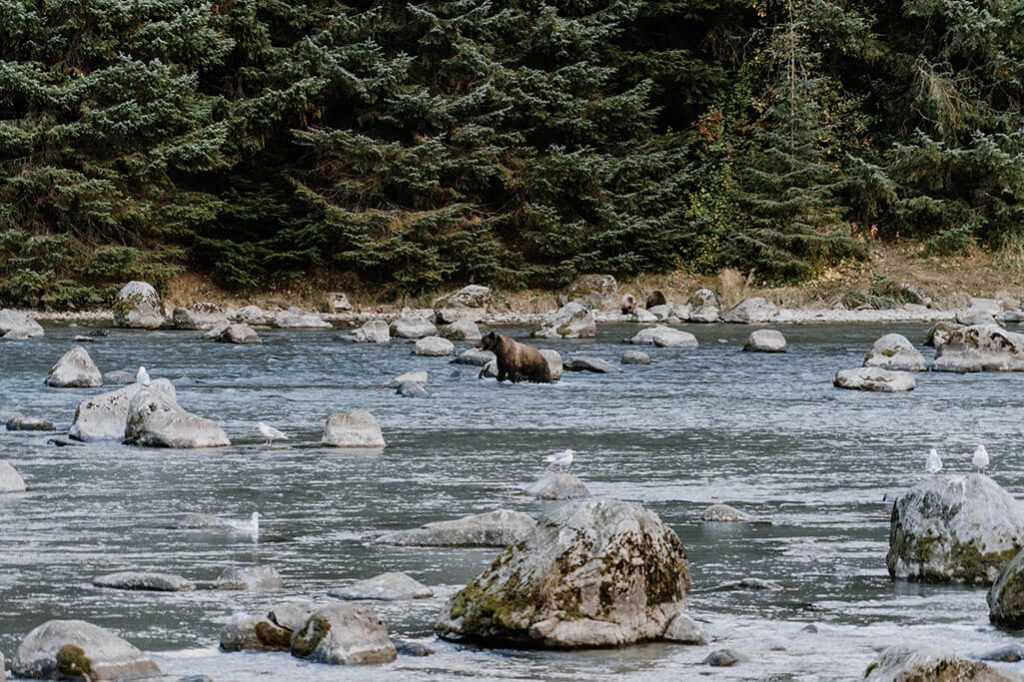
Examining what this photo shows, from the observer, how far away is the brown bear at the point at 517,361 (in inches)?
784

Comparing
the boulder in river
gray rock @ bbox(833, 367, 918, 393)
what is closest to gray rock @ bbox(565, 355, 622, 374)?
gray rock @ bbox(833, 367, 918, 393)

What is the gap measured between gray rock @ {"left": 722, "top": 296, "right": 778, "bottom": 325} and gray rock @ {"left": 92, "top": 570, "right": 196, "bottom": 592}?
83.1ft

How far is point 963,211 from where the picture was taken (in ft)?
120

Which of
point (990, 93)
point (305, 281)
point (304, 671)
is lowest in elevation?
point (304, 671)

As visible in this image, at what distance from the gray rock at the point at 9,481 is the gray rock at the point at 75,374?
26.7 feet

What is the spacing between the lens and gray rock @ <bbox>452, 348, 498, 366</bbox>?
2225 centimetres

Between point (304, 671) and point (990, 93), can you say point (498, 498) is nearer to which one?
point (304, 671)

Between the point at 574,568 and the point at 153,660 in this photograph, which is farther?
the point at 574,568

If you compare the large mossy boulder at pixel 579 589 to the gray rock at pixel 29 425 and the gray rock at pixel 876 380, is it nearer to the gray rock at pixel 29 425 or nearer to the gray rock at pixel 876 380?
the gray rock at pixel 29 425

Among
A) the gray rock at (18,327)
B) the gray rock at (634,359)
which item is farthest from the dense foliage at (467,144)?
the gray rock at (634,359)

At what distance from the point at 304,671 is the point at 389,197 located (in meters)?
30.6

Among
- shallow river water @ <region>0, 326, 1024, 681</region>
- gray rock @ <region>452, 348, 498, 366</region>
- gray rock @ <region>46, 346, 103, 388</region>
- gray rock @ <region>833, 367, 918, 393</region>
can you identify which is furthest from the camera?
gray rock @ <region>452, 348, 498, 366</region>

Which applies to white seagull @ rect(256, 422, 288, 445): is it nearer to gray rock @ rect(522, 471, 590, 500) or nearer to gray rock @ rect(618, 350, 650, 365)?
gray rock @ rect(522, 471, 590, 500)

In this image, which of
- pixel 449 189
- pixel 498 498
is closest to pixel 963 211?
pixel 449 189
